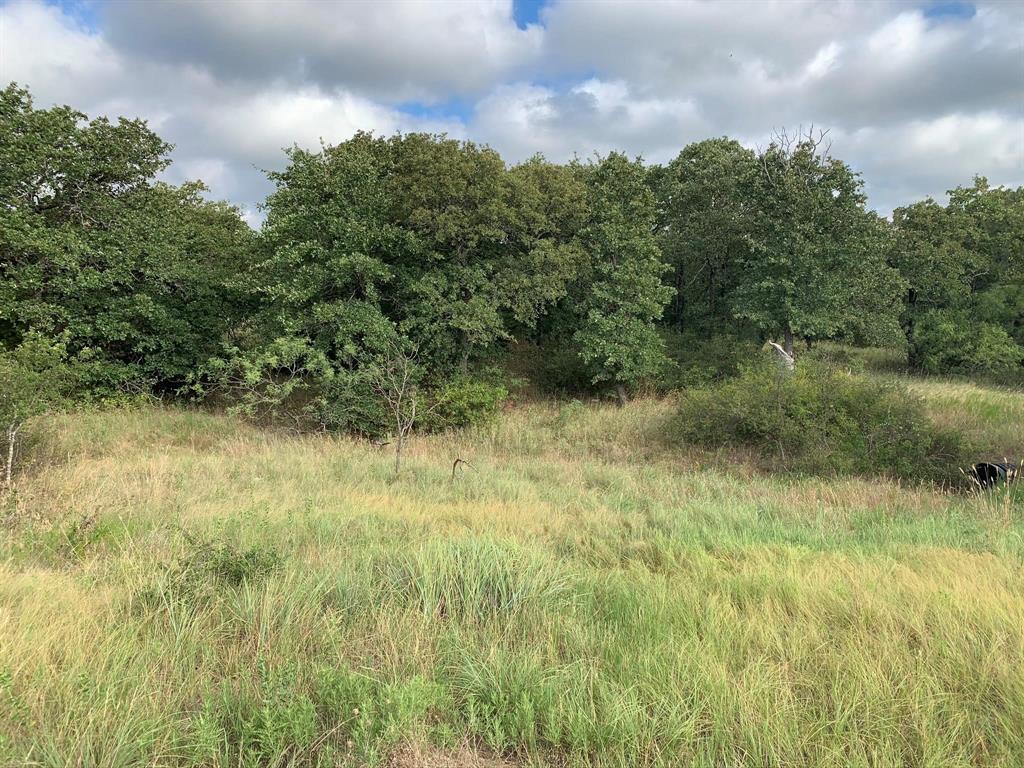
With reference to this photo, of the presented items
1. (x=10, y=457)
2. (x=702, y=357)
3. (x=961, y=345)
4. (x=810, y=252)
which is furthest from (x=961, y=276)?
(x=10, y=457)

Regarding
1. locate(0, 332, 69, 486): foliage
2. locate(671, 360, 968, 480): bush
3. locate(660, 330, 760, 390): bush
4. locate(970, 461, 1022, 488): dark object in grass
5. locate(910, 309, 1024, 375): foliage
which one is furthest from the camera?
locate(910, 309, 1024, 375): foliage

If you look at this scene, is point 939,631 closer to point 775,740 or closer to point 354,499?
point 775,740

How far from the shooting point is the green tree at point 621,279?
18266mm

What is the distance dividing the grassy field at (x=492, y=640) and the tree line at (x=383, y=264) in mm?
9065

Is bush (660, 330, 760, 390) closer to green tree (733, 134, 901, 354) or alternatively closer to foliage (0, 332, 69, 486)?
green tree (733, 134, 901, 354)

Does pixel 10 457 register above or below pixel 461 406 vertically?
above

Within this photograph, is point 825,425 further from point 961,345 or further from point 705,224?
point 961,345

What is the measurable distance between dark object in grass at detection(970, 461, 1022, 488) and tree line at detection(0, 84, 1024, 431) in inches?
339

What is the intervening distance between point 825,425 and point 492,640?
40.2ft

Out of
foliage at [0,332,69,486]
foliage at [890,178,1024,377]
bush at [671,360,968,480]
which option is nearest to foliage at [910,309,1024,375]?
foliage at [890,178,1024,377]

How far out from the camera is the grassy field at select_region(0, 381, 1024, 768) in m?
2.25

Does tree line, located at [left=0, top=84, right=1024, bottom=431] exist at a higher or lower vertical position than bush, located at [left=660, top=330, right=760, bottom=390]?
higher

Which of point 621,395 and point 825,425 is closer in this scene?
point 825,425

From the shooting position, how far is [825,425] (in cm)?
1255
